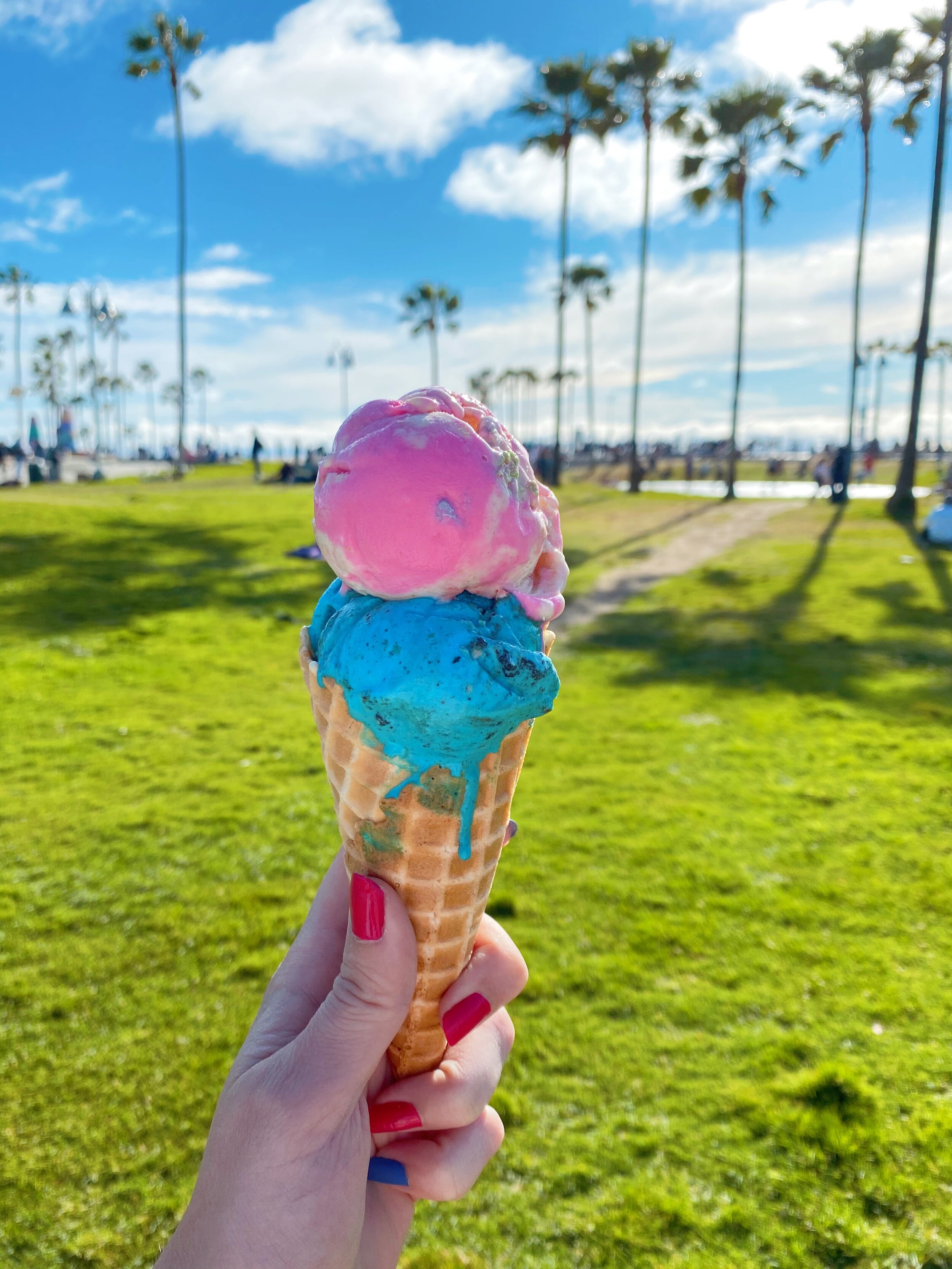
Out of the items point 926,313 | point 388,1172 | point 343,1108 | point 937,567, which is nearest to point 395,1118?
point 388,1172

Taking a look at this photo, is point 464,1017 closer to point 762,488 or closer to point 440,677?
point 440,677

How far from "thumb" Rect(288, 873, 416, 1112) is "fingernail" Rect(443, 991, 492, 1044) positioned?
308 millimetres

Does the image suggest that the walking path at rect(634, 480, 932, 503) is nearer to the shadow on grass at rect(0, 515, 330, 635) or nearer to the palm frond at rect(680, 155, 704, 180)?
the palm frond at rect(680, 155, 704, 180)

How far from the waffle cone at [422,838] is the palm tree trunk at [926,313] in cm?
2382

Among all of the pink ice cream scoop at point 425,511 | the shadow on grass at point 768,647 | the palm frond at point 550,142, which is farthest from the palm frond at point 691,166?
the pink ice cream scoop at point 425,511

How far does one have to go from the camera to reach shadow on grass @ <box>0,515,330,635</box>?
10844 mm

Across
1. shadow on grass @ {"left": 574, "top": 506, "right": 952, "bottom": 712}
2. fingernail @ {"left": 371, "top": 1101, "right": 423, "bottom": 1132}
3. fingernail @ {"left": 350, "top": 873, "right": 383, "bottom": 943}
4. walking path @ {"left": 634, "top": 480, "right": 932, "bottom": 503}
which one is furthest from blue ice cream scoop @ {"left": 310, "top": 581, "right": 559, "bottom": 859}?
walking path @ {"left": 634, "top": 480, "right": 932, "bottom": 503}

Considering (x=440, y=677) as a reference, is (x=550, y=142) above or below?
above

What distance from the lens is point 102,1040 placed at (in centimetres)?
358

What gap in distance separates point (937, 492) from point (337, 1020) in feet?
92.2

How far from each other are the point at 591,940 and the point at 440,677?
3.30m

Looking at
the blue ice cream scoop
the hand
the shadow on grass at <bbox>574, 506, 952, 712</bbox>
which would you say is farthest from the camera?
the shadow on grass at <bbox>574, 506, 952, 712</bbox>

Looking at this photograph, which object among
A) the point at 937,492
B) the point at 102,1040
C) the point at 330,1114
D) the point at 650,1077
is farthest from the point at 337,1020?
the point at 937,492

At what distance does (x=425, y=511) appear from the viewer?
193cm
